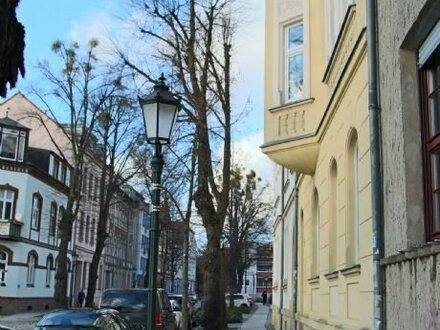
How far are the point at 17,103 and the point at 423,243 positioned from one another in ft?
160

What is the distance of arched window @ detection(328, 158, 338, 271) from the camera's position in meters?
11.4

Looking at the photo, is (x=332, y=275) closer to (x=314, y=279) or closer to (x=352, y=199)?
(x=352, y=199)

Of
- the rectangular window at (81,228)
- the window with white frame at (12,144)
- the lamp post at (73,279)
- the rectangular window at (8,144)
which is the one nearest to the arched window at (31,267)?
the window with white frame at (12,144)

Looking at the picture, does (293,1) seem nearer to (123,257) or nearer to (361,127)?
(361,127)

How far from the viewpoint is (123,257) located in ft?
265

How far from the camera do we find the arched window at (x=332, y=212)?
11.4 meters

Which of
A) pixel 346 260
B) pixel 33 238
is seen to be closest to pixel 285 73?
pixel 346 260

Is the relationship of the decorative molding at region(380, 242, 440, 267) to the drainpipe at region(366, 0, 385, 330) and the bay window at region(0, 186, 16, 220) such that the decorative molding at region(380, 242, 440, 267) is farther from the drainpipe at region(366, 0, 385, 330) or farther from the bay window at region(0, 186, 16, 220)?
the bay window at region(0, 186, 16, 220)

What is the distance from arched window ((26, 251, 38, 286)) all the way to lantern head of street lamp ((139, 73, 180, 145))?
36.0 metres

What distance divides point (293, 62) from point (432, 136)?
29.8ft

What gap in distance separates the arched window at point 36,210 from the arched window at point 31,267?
1.93 meters

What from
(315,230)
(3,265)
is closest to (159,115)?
(315,230)

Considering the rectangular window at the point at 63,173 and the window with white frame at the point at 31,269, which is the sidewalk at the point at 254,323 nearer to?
the window with white frame at the point at 31,269

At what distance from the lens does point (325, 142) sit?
41.2ft
